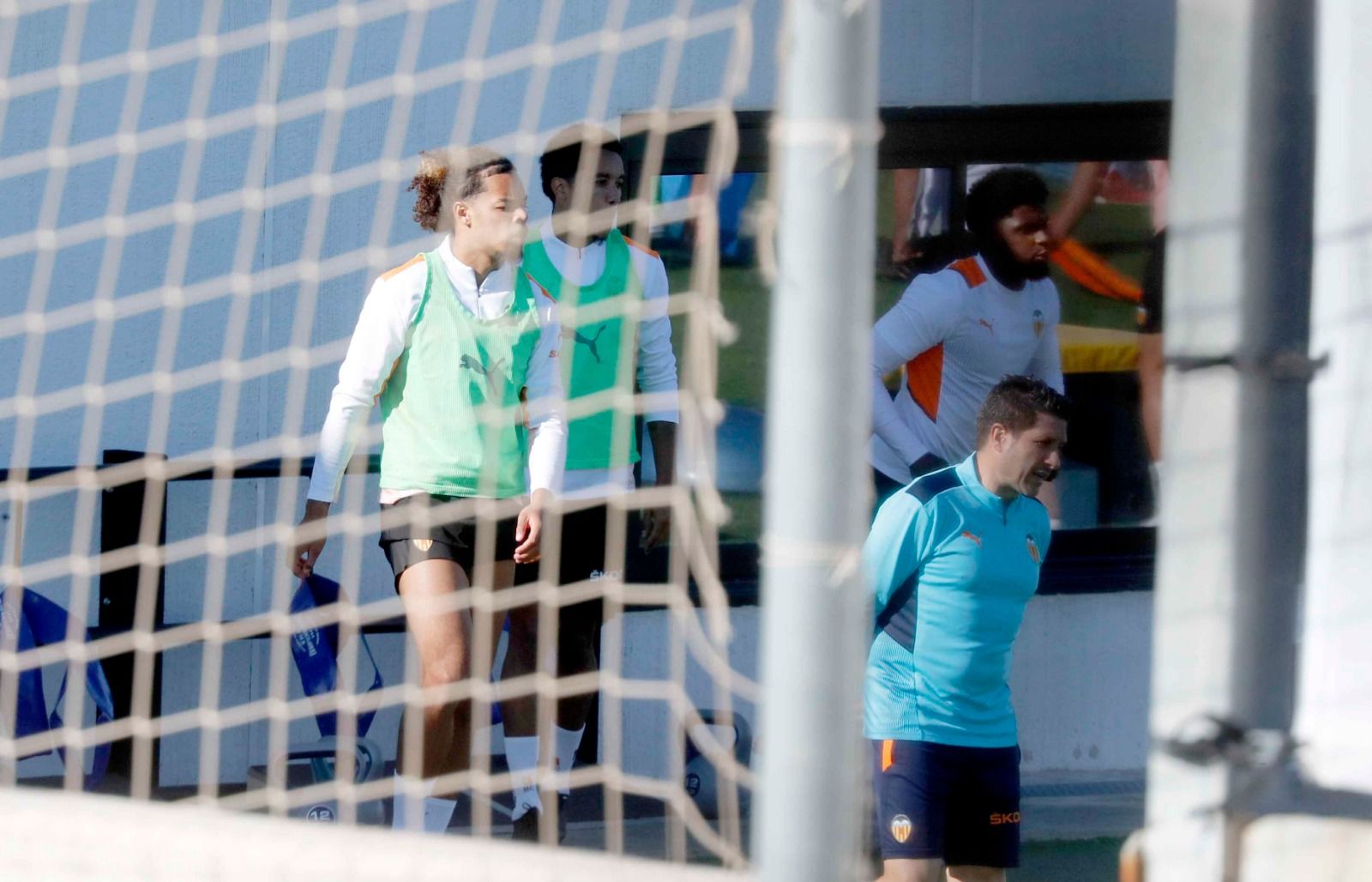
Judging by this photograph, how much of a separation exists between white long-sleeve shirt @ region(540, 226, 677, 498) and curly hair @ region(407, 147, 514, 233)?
0.32m

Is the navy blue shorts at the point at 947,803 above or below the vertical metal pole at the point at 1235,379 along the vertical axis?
below

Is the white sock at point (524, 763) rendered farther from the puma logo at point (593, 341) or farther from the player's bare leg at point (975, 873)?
the player's bare leg at point (975, 873)

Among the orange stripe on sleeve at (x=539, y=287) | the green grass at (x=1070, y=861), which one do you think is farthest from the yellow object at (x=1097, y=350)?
the orange stripe on sleeve at (x=539, y=287)

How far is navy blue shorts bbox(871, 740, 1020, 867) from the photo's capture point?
3209 mm

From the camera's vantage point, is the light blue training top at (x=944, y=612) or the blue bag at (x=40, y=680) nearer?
the light blue training top at (x=944, y=612)

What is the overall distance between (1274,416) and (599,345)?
2.67 m

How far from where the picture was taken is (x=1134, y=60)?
5211 mm

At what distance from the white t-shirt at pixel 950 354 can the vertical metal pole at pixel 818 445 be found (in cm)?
291

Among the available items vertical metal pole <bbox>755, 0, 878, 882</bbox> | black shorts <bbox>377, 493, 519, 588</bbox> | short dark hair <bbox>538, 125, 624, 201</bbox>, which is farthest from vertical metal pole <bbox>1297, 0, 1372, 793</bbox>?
short dark hair <bbox>538, 125, 624, 201</bbox>

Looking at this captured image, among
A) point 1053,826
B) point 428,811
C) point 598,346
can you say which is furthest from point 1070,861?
point 598,346

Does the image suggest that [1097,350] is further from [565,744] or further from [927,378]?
[565,744]

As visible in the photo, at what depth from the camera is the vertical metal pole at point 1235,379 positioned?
5.16ft

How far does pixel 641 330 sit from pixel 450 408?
28.7 inches

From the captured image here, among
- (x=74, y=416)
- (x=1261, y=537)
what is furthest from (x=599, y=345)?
(x=1261, y=537)
